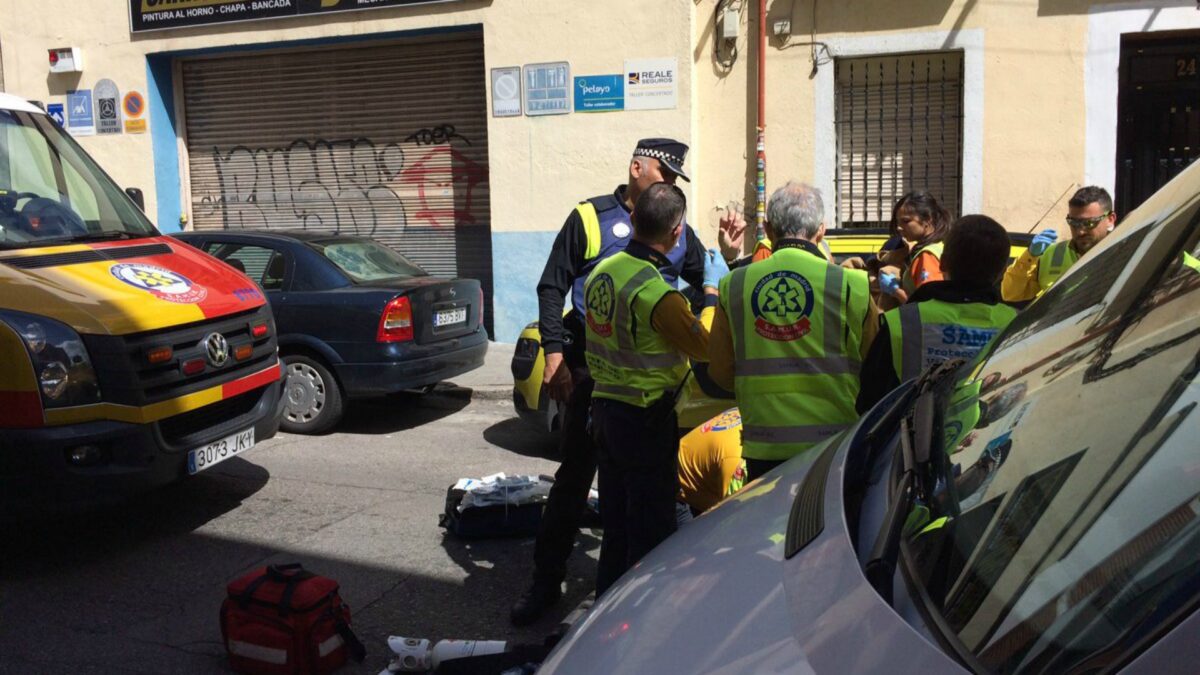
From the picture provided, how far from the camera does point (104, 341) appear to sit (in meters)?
4.61

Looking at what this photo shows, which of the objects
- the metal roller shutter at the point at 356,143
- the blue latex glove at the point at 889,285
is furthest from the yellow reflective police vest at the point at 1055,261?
the metal roller shutter at the point at 356,143

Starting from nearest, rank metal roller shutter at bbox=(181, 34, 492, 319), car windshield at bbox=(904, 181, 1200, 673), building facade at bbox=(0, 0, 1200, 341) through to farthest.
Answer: car windshield at bbox=(904, 181, 1200, 673)
building facade at bbox=(0, 0, 1200, 341)
metal roller shutter at bbox=(181, 34, 492, 319)

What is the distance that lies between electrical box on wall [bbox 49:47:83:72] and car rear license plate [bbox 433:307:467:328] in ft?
27.4

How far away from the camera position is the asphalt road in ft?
13.4

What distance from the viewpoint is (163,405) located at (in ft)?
15.9

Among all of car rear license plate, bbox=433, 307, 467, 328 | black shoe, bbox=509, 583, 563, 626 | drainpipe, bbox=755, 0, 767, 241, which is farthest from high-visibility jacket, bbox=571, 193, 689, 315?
drainpipe, bbox=755, 0, 767, 241

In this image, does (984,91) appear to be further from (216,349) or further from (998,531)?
(998,531)

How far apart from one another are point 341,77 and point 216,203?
8.80 feet

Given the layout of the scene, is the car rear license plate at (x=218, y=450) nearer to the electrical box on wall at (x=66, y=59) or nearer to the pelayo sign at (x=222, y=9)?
the pelayo sign at (x=222, y=9)

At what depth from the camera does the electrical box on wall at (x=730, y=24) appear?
10.7m

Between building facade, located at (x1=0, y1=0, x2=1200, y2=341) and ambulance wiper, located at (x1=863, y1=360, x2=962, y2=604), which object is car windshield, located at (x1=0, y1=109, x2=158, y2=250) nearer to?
ambulance wiper, located at (x1=863, y1=360, x2=962, y2=604)

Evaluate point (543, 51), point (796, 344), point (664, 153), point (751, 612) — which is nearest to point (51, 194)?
point (664, 153)

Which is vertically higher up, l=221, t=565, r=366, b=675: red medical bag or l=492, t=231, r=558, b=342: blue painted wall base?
l=492, t=231, r=558, b=342: blue painted wall base

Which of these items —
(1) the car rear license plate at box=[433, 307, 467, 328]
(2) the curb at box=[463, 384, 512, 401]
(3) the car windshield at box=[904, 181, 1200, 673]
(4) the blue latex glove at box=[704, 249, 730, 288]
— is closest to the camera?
(3) the car windshield at box=[904, 181, 1200, 673]
